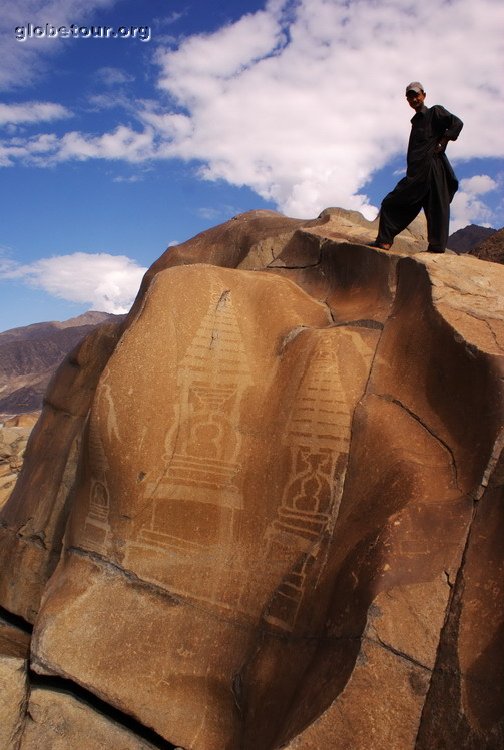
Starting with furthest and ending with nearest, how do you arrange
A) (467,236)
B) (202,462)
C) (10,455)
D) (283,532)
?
(467,236)
(10,455)
(202,462)
(283,532)

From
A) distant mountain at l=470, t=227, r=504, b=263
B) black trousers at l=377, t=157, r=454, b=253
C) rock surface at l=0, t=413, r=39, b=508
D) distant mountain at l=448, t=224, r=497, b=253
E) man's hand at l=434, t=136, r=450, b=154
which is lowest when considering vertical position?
rock surface at l=0, t=413, r=39, b=508

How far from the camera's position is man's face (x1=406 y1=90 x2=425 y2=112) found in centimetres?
439

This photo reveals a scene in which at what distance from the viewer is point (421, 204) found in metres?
4.54

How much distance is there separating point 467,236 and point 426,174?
20.1 m

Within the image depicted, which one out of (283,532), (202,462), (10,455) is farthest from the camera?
(10,455)

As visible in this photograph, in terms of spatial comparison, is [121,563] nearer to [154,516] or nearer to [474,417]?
[154,516]

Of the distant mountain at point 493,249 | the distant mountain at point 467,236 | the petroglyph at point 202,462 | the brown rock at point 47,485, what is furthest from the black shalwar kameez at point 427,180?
the distant mountain at point 467,236

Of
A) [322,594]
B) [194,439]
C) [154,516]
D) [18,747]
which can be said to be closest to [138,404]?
[194,439]

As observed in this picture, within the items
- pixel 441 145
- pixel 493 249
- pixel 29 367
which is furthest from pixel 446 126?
pixel 29 367

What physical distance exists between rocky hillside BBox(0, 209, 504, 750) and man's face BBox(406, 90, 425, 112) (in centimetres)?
120

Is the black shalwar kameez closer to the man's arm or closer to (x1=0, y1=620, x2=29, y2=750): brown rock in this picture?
the man's arm

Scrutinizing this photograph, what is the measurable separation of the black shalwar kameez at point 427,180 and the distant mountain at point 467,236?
18.5 m

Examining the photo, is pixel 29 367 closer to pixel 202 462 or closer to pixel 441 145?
pixel 441 145

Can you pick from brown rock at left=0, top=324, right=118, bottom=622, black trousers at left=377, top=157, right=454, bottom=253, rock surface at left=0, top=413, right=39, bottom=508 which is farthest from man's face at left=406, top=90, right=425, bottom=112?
rock surface at left=0, top=413, right=39, bottom=508
